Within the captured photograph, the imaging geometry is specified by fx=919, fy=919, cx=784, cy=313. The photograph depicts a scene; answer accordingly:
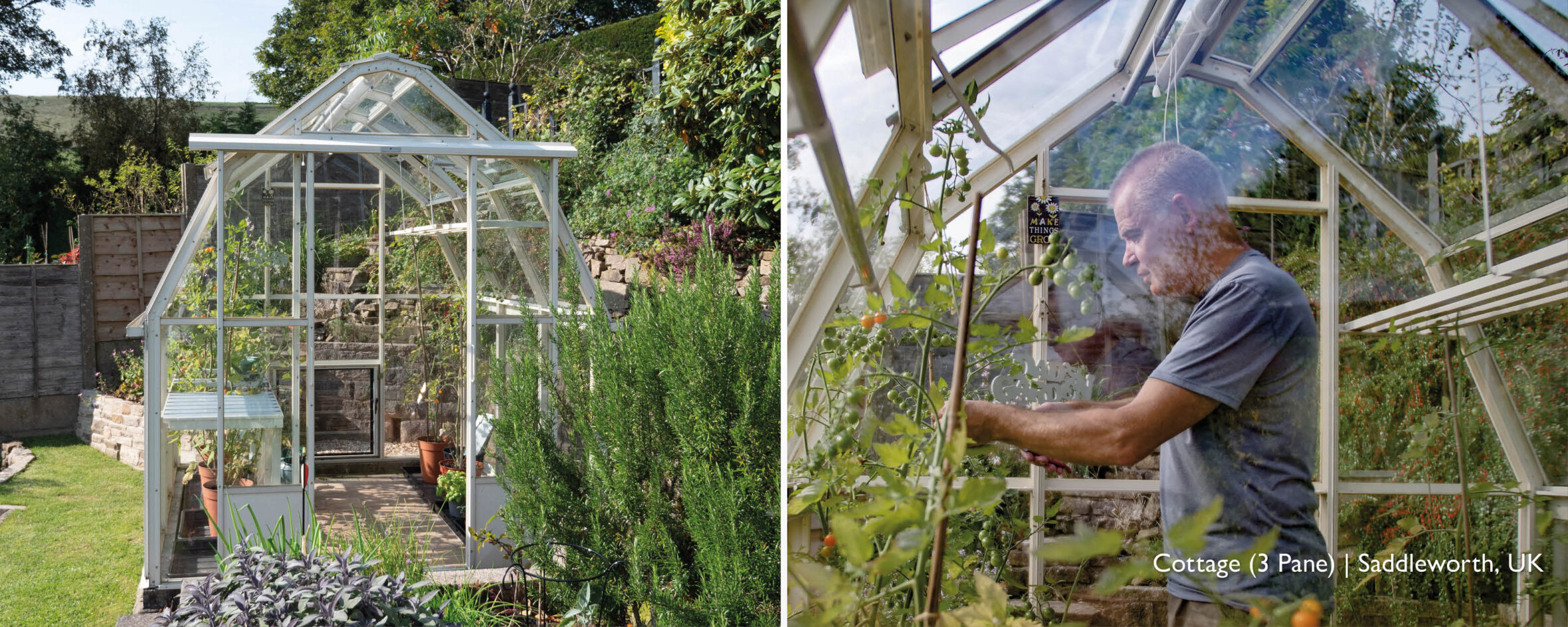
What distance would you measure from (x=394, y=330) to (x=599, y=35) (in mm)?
6187

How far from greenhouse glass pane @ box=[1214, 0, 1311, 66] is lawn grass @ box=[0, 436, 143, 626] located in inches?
233

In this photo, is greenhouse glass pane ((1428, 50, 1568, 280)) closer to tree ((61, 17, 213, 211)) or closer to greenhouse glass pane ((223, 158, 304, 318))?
greenhouse glass pane ((223, 158, 304, 318))

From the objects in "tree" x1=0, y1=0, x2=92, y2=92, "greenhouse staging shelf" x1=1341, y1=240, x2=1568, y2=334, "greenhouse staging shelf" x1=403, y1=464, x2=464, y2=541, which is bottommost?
"greenhouse staging shelf" x1=403, y1=464, x2=464, y2=541

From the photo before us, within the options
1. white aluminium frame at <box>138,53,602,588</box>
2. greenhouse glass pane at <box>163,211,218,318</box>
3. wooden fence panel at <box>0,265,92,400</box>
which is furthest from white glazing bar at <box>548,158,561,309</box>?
wooden fence panel at <box>0,265,92,400</box>

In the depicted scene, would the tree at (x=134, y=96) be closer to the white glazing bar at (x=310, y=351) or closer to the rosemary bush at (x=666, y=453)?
the white glazing bar at (x=310, y=351)

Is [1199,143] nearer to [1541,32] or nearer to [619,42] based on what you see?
[1541,32]

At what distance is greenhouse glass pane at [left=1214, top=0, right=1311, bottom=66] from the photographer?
498 mm

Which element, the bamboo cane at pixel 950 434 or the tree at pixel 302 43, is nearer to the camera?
the bamboo cane at pixel 950 434

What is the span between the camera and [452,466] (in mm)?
6387

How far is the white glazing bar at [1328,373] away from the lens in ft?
1.50

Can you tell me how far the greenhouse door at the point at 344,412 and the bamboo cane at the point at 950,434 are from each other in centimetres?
773

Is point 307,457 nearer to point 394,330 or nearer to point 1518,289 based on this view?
point 394,330

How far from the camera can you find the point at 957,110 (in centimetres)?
56

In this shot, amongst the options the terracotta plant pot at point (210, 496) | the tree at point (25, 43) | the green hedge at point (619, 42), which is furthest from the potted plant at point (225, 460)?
the tree at point (25, 43)
